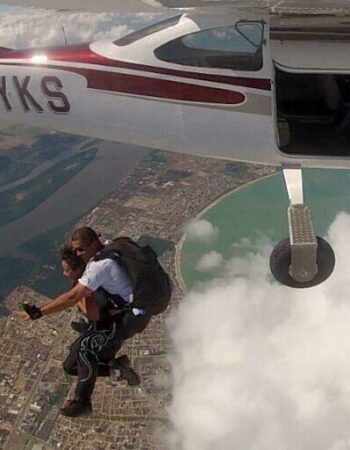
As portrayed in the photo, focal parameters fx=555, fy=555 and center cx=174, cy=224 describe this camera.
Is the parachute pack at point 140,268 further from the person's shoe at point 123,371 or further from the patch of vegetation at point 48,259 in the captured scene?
the patch of vegetation at point 48,259

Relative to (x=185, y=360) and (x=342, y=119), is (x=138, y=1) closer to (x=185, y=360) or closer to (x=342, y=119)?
(x=342, y=119)

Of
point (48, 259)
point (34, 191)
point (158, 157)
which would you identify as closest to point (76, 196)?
point (34, 191)

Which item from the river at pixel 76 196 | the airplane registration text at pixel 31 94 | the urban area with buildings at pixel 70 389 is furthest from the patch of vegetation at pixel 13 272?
the airplane registration text at pixel 31 94

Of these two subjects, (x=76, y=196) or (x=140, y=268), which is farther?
(x=76, y=196)

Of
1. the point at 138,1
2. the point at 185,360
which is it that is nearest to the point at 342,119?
the point at 138,1

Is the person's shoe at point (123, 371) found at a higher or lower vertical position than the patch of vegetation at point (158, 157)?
higher

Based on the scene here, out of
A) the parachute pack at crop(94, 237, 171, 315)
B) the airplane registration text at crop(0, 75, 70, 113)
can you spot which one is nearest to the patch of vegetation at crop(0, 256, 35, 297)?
the airplane registration text at crop(0, 75, 70, 113)

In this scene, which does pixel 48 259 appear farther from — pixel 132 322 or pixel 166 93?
pixel 132 322
